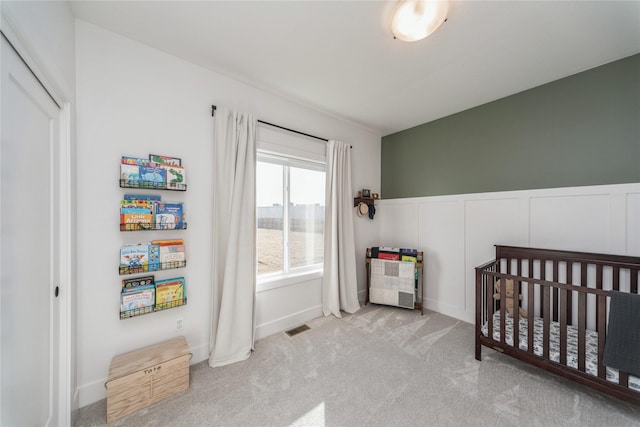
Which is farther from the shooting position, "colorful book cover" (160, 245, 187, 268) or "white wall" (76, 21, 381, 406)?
"colorful book cover" (160, 245, 187, 268)

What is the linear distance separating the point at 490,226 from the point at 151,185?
3.33 m

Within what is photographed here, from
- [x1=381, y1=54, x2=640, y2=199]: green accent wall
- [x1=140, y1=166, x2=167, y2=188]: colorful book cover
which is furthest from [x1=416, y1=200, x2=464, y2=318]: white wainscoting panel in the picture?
[x1=140, y1=166, x2=167, y2=188]: colorful book cover

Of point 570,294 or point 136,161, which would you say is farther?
point 570,294

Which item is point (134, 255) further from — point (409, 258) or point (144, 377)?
point (409, 258)

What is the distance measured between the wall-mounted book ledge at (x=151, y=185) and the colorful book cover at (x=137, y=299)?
29.4 inches

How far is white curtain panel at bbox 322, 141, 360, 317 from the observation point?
2.86 m

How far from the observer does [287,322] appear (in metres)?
2.58

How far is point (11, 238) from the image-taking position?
918mm

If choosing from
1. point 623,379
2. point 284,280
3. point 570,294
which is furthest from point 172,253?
point 570,294

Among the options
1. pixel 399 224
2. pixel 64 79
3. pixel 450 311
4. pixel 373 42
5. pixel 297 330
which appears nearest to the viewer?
pixel 64 79

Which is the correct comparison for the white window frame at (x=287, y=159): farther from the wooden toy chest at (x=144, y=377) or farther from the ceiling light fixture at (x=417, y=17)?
the ceiling light fixture at (x=417, y=17)

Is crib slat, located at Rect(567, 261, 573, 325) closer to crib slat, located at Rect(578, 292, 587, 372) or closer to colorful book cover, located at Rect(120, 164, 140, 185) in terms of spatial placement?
crib slat, located at Rect(578, 292, 587, 372)

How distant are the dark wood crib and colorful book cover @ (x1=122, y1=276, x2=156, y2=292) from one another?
105 inches

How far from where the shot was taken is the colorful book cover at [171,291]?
5.67ft
